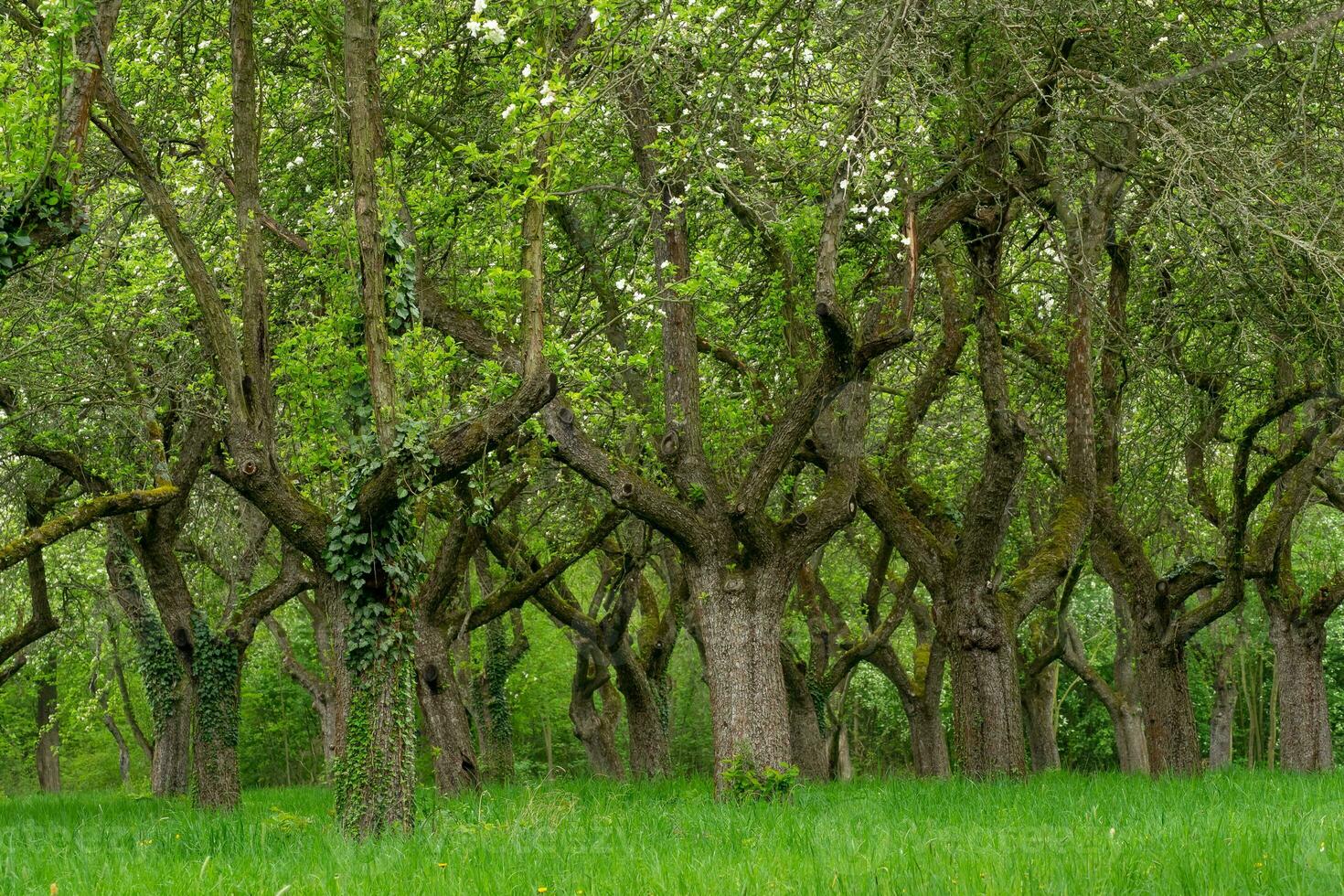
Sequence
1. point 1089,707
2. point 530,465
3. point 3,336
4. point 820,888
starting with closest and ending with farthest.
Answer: point 820,888 → point 3,336 → point 530,465 → point 1089,707

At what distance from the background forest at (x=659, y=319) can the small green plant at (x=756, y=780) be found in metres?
0.03

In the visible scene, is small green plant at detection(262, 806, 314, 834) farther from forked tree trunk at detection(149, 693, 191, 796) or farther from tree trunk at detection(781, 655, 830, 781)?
tree trunk at detection(781, 655, 830, 781)

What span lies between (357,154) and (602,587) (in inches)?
628

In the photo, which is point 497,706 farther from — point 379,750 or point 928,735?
point 379,750

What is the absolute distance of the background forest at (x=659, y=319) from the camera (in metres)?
9.70

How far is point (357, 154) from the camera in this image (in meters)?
9.92

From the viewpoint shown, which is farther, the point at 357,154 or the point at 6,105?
the point at 357,154

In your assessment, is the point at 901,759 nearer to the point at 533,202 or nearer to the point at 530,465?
the point at 530,465

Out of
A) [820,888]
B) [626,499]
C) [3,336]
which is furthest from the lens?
[3,336]

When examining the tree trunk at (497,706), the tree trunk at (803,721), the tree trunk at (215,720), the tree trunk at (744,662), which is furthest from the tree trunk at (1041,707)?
the tree trunk at (215,720)

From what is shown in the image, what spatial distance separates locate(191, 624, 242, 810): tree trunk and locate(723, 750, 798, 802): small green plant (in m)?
7.61

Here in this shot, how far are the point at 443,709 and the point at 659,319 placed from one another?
859 cm

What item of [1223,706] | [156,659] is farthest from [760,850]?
[1223,706]

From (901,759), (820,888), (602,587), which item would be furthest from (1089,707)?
(820,888)
